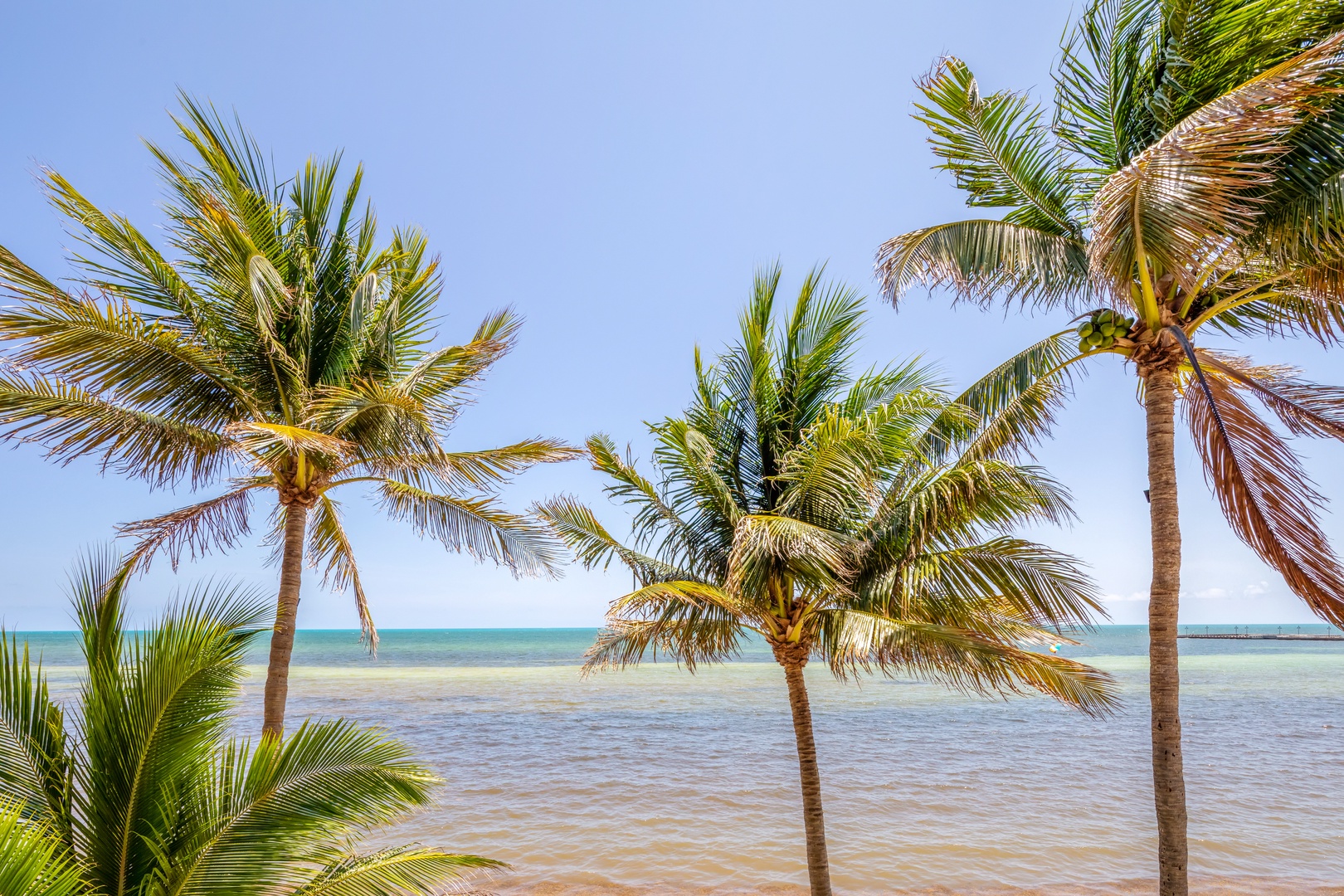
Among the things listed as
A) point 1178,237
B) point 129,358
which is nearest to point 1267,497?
point 1178,237

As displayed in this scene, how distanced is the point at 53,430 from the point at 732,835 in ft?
33.8

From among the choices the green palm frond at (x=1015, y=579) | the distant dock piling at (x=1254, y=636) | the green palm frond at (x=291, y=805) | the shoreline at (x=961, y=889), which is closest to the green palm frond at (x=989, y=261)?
the green palm frond at (x=1015, y=579)

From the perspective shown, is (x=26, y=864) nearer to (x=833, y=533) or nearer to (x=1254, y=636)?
(x=833, y=533)

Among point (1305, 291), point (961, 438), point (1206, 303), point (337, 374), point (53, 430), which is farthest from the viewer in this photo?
point (337, 374)

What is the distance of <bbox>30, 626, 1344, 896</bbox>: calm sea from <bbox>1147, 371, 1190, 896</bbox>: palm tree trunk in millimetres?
5171

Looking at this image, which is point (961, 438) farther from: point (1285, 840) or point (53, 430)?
point (1285, 840)

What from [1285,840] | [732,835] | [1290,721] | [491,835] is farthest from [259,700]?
[1290,721]

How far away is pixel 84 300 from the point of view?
5508 mm

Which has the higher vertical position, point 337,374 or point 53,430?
point 337,374

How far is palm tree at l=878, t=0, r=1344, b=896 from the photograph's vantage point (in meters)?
3.96

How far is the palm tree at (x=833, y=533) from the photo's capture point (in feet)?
18.3

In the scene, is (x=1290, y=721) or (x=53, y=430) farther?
(x=1290, y=721)

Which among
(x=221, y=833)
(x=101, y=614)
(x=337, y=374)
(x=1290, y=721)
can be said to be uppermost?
(x=337, y=374)

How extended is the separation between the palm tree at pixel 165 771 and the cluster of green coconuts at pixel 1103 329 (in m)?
5.66
